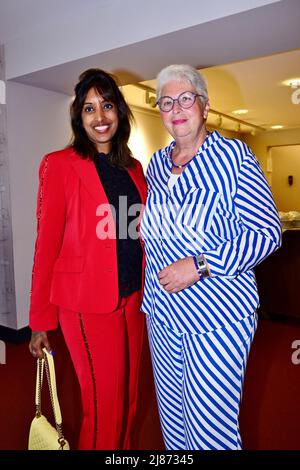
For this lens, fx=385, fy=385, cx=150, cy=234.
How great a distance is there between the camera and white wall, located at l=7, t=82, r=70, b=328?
3.44 metres

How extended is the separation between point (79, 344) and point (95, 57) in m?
2.20

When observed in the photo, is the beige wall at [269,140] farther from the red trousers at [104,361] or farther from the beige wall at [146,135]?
the red trousers at [104,361]

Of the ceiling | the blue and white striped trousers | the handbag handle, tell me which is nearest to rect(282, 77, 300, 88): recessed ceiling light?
the ceiling

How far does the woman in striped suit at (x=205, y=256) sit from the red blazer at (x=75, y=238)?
0.17m

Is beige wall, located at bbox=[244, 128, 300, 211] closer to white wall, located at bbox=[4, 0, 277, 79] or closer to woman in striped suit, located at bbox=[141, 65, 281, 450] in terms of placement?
white wall, located at bbox=[4, 0, 277, 79]

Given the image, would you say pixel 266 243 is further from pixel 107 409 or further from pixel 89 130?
pixel 107 409

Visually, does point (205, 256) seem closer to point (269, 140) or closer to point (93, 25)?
point (93, 25)

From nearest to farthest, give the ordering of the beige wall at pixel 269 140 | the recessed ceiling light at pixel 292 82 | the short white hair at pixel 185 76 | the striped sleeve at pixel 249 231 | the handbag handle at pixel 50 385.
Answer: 1. the striped sleeve at pixel 249 231
2. the short white hair at pixel 185 76
3. the handbag handle at pixel 50 385
4. the recessed ceiling light at pixel 292 82
5. the beige wall at pixel 269 140

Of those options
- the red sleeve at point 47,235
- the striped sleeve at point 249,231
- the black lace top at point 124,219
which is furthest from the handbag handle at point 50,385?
the striped sleeve at point 249,231

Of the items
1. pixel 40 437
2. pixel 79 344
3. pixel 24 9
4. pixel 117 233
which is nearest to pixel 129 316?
pixel 79 344

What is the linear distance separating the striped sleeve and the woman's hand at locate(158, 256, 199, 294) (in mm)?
59

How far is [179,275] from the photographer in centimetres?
123

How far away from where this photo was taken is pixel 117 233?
143 cm

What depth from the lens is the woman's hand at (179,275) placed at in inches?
48.1
